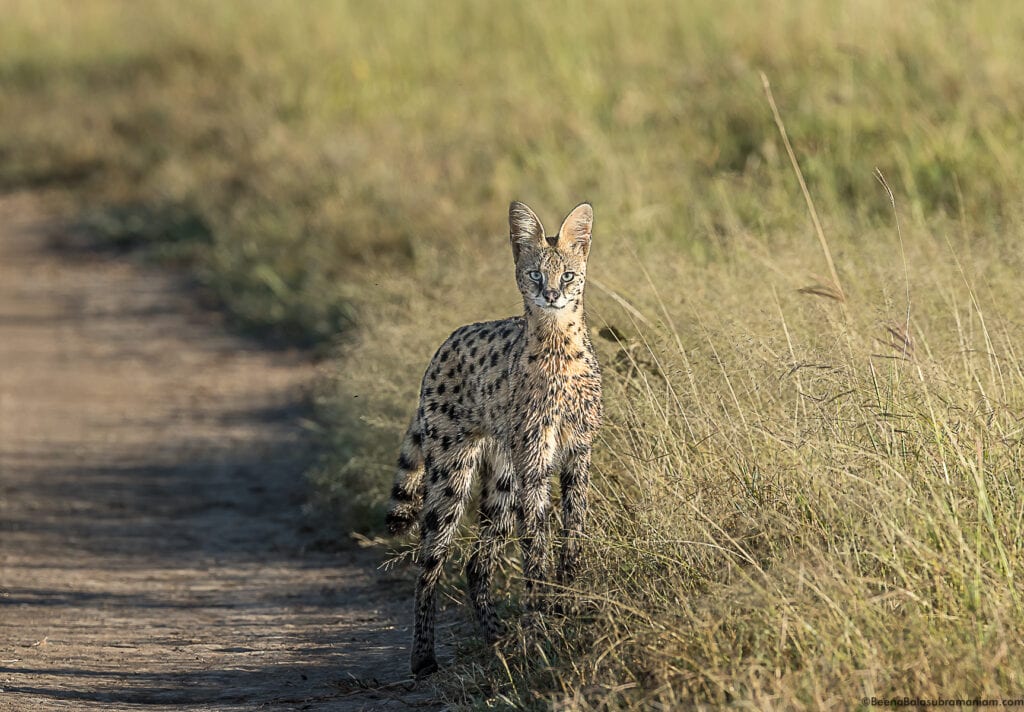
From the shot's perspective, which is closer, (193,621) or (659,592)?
(659,592)

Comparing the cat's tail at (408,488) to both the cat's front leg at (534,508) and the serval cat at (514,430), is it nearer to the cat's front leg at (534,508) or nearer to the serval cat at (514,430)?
the serval cat at (514,430)

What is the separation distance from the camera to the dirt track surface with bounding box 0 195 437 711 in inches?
197

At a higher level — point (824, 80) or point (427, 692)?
point (824, 80)

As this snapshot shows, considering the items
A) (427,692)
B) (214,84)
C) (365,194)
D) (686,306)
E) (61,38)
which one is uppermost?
(61,38)

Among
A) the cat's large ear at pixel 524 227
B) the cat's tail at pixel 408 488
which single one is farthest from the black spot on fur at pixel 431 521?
the cat's large ear at pixel 524 227

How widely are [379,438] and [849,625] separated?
11.6ft

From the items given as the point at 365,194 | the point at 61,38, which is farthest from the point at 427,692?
the point at 61,38

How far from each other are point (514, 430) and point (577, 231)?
602 millimetres

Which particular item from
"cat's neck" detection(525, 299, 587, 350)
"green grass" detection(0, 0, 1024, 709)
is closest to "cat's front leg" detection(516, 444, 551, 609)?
"green grass" detection(0, 0, 1024, 709)

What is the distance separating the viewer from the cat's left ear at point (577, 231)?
14.7 ft

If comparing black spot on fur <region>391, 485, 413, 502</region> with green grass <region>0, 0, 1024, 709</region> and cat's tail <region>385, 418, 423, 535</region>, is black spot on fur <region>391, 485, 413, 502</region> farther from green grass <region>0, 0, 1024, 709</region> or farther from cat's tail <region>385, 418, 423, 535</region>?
green grass <region>0, 0, 1024, 709</region>

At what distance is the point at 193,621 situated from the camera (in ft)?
18.9

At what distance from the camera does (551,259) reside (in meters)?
4.39

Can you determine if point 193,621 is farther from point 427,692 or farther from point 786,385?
point 786,385
